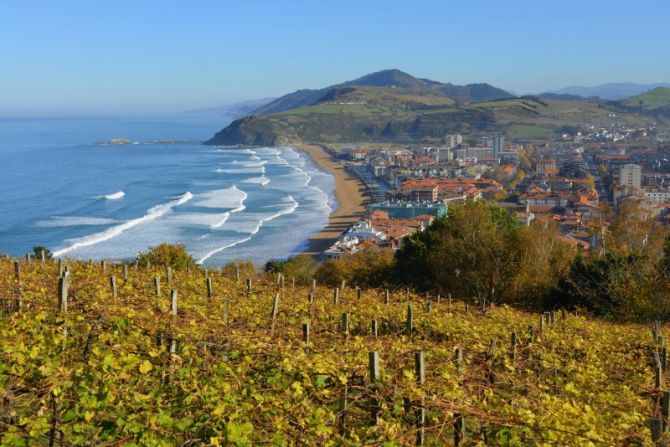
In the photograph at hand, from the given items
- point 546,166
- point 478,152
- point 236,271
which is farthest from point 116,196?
point 478,152

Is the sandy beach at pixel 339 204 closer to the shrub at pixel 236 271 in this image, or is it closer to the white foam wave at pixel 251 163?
the white foam wave at pixel 251 163

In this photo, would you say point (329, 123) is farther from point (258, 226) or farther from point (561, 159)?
point (258, 226)

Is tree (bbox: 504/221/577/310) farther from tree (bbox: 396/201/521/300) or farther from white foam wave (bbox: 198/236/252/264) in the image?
white foam wave (bbox: 198/236/252/264)

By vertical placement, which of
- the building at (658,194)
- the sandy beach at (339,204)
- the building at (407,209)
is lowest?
the building at (658,194)

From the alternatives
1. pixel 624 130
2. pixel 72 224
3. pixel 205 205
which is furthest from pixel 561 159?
pixel 72 224

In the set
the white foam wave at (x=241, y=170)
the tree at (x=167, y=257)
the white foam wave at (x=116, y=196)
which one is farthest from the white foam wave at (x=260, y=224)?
the white foam wave at (x=241, y=170)

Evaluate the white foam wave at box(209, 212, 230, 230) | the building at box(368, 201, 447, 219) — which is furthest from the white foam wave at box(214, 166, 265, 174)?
the white foam wave at box(209, 212, 230, 230)
